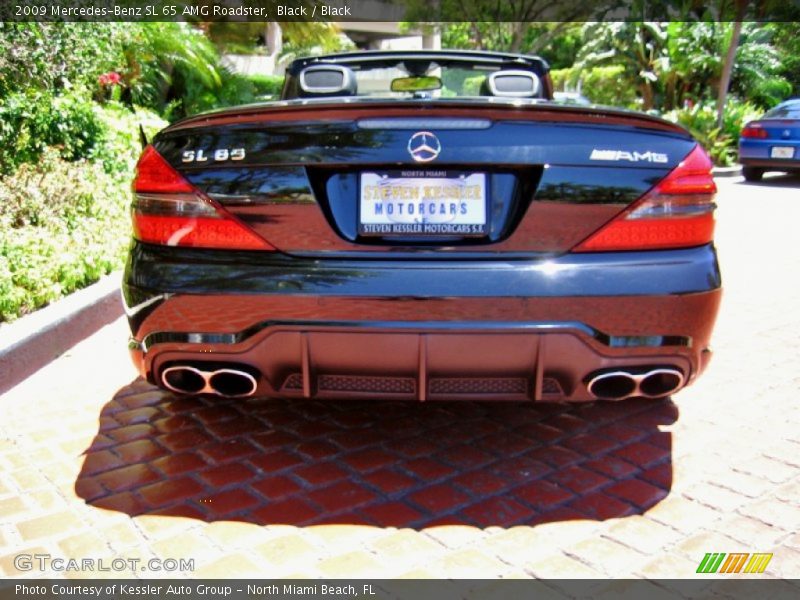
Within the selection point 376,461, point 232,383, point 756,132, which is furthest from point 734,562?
point 756,132

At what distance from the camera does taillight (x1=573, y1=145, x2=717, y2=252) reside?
2.68 metres

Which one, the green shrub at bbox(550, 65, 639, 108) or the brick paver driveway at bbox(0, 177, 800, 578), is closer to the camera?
the brick paver driveway at bbox(0, 177, 800, 578)

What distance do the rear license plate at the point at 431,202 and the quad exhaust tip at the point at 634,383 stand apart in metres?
0.66

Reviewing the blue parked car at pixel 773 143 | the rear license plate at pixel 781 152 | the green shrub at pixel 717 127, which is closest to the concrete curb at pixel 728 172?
the green shrub at pixel 717 127

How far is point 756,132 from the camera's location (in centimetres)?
1402

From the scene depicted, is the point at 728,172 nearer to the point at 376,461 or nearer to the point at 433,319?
the point at 376,461

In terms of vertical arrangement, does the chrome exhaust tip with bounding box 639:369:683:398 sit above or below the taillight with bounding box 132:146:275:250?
below

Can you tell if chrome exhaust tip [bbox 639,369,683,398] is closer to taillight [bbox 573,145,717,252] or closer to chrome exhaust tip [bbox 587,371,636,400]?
chrome exhaust tip [bbox 587,371,636,400]

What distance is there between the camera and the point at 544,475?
304 cm

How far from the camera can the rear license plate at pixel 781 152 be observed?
1355 cm

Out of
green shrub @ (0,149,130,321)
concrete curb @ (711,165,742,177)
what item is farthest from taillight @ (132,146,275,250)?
concrete curb @ (711,165,742,177)

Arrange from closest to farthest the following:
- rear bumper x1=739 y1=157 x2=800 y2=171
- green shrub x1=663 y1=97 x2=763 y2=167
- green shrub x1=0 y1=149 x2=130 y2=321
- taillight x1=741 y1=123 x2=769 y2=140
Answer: green shrub x1=0 y1=149 x2=130 y2=321 → rear bumper x1=739 y1=157 x2=800 y2=171 → taillight x1=741 y1=123 x2=769 y2=140 → green shrub x1=663 y1=97 x2=763 y2=167

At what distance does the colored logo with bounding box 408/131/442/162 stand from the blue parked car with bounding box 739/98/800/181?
12.8 meters

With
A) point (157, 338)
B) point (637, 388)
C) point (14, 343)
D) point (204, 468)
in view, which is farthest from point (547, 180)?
point (14, 343)
